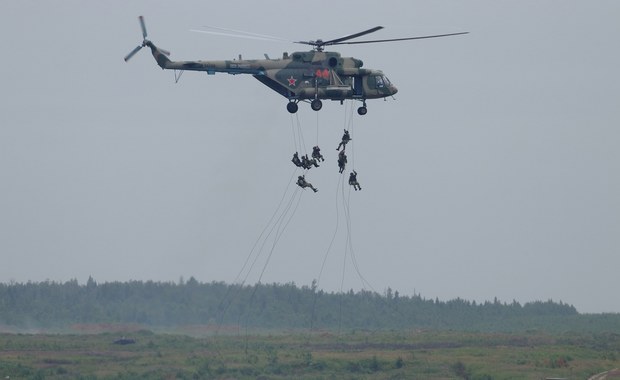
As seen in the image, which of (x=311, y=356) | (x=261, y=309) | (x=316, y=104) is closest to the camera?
(x=316, y=104)

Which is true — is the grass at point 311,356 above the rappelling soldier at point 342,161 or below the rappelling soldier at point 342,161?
below

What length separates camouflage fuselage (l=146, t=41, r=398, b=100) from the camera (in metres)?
52.4

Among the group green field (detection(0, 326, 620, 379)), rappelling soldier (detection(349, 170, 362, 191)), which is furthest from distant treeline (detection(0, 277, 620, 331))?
rappelling soldier (detection(349, 170, 362, 191))

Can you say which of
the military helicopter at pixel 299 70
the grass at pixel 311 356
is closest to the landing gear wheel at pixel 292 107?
the military helicopter at pixel 299 70

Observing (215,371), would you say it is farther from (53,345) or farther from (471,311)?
(471,311)

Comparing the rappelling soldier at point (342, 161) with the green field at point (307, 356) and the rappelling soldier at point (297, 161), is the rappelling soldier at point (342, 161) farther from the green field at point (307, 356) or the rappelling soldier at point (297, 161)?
the green field at point (307, 356)

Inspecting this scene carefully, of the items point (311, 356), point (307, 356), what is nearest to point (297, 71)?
point (307, 356)

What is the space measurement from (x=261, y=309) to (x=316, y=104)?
58.6 metres

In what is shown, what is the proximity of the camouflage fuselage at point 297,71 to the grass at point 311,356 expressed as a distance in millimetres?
17634

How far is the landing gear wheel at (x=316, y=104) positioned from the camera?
5212cm

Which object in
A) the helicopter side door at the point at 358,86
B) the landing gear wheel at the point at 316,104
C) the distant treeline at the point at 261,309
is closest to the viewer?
the landing gear wheel at the point at 316,104

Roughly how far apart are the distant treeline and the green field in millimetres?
6688

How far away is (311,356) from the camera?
7369cm

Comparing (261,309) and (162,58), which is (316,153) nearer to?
(162,58)
